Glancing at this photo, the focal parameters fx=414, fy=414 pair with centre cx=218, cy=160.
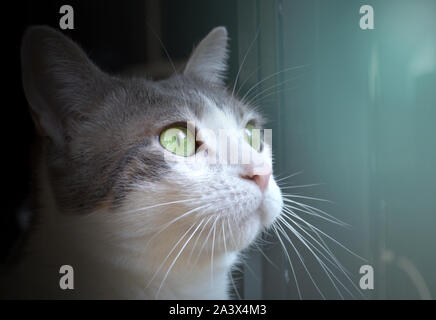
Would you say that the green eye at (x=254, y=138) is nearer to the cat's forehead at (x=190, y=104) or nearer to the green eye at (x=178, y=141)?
the cat's forehead at (x=190, y=104)

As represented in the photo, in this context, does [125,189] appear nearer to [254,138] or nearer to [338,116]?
[254,138]

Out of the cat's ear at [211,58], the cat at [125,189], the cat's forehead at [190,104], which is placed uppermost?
the cat's ear at [211,58]

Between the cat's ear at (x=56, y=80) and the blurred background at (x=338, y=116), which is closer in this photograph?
the cat's ear at (x=56, y=80)

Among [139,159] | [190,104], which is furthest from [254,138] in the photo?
[139,159]

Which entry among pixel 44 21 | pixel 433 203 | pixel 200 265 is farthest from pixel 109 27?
pixel 433 203

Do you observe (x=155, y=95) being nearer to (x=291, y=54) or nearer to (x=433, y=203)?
(x=291, y=54)

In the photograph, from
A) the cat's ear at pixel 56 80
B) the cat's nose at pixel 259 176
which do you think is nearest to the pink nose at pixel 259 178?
the cat's nose at pixel 259 176

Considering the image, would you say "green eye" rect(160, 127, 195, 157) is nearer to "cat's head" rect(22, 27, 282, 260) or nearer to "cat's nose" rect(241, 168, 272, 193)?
"cat's head" rect(22, 27, 282, 260)
